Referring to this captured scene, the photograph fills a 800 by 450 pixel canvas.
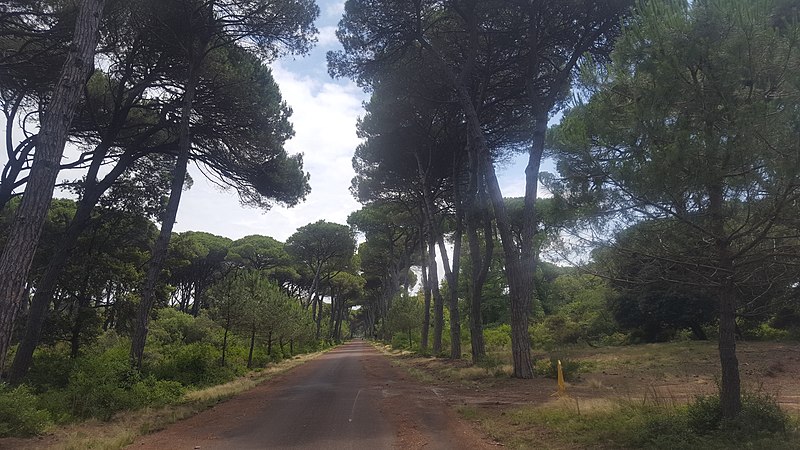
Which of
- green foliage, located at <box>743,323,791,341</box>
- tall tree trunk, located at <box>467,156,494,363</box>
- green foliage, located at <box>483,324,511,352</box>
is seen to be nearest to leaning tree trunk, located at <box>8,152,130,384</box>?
tall tree trunk, located at <box>467,156,494,363</box>

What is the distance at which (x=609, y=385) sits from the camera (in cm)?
1204

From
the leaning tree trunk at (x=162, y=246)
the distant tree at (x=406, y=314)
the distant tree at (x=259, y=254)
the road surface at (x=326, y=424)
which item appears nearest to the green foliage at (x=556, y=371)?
the road surface at (x=326, y=424)

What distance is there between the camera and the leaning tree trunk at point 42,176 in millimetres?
6473

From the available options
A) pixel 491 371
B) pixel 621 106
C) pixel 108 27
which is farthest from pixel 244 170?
pixel 621 106

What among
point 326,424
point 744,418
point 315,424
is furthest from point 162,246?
point 744,418

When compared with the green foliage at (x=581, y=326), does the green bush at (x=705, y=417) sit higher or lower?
lower

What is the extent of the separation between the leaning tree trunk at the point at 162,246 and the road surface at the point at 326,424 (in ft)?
10.5

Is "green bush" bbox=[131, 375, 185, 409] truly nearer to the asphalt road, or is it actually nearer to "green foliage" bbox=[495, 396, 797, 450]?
the asphalt road

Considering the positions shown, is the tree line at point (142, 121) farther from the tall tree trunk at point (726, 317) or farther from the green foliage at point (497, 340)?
the green foliage at point (497, 340)

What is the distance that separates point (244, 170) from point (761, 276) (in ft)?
50.8

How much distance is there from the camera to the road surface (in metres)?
6.77

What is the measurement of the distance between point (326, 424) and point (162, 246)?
326 inches

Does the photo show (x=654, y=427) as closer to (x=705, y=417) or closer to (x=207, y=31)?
(x=705, y=417)

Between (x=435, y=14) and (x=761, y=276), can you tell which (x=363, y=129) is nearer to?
(x=435, y=14)
